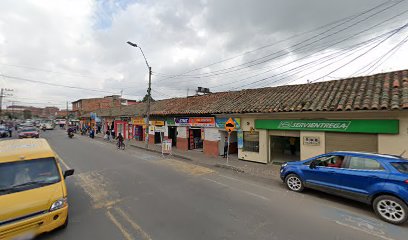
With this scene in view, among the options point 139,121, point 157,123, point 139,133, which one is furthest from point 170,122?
point 139,133

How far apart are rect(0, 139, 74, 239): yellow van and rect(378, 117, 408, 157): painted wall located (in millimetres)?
10942

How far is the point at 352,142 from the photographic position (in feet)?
29.4

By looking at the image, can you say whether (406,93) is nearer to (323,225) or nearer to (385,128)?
(385,128)

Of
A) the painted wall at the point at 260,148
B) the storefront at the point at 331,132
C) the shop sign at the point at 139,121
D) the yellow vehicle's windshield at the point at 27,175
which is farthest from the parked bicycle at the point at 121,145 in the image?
the yellow vehicle's windshield at the point at 27,175

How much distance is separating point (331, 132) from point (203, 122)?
8381 millimetres

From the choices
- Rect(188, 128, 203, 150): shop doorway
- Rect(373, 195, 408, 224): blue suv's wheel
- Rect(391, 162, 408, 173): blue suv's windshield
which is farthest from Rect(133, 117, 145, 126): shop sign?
Rect(391, 162, 408, 173): blue suv's windshield

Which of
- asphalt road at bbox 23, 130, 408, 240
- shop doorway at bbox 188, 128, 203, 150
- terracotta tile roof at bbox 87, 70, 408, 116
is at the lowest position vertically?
asphalt road at bbox 23, 130, 408, 240

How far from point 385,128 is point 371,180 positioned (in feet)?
13.2

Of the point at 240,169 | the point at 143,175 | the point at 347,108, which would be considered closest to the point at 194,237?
the point at 143,175

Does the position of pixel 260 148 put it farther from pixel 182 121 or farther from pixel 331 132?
pixel 182 121

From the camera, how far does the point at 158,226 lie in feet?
14.9

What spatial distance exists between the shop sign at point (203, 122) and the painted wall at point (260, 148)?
8.17ft

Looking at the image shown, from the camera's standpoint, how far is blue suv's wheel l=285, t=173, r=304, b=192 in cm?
711

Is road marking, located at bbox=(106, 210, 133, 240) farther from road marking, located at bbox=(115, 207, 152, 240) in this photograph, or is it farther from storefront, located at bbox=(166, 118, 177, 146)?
storefront, located at bbox=(166, 118, 177, 146)
